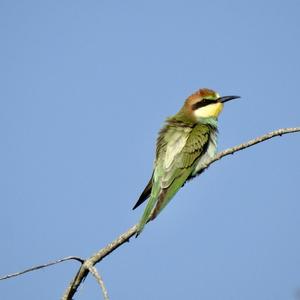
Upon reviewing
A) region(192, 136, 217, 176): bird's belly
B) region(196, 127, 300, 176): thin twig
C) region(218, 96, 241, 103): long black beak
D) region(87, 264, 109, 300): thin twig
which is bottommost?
region(87, 264, 109, 300): thin twig

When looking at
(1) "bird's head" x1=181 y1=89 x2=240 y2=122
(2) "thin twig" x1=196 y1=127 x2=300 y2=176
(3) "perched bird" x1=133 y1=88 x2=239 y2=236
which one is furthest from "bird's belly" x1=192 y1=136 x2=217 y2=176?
(2) "thin twig" x1=196 y1=127 x2=300 y2=176

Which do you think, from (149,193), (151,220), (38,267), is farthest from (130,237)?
(149,193)

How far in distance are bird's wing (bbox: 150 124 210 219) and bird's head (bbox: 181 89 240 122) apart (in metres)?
0.25

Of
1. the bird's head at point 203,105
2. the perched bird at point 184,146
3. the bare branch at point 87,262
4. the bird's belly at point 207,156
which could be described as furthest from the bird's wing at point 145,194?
the bare branch at point 87,262

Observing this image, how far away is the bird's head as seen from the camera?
16.1 feet

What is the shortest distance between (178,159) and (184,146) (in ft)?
0.49

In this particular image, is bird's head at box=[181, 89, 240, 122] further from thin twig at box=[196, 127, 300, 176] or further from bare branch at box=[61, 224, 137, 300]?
bare branch at box=[61, 224, 137, 300]

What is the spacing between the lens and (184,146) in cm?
448

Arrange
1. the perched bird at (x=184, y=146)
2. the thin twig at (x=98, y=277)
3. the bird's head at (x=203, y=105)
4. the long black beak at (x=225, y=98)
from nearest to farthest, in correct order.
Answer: the thin twig at (x=98, y=277)
the perched bird at (x=184, y=146)
the bird's head at (x=203, y=105)
the long black beak at (x=225, y=98)

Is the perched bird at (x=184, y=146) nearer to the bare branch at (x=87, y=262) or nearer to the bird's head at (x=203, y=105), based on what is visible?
the bird's head at (x=203, y=105)

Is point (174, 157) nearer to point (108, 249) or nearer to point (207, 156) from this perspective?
point (207, 156)

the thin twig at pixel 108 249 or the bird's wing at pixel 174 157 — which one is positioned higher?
the bird's wing at pixel 174 157

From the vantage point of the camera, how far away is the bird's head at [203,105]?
16.1 feet

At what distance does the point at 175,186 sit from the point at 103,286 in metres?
2.21
